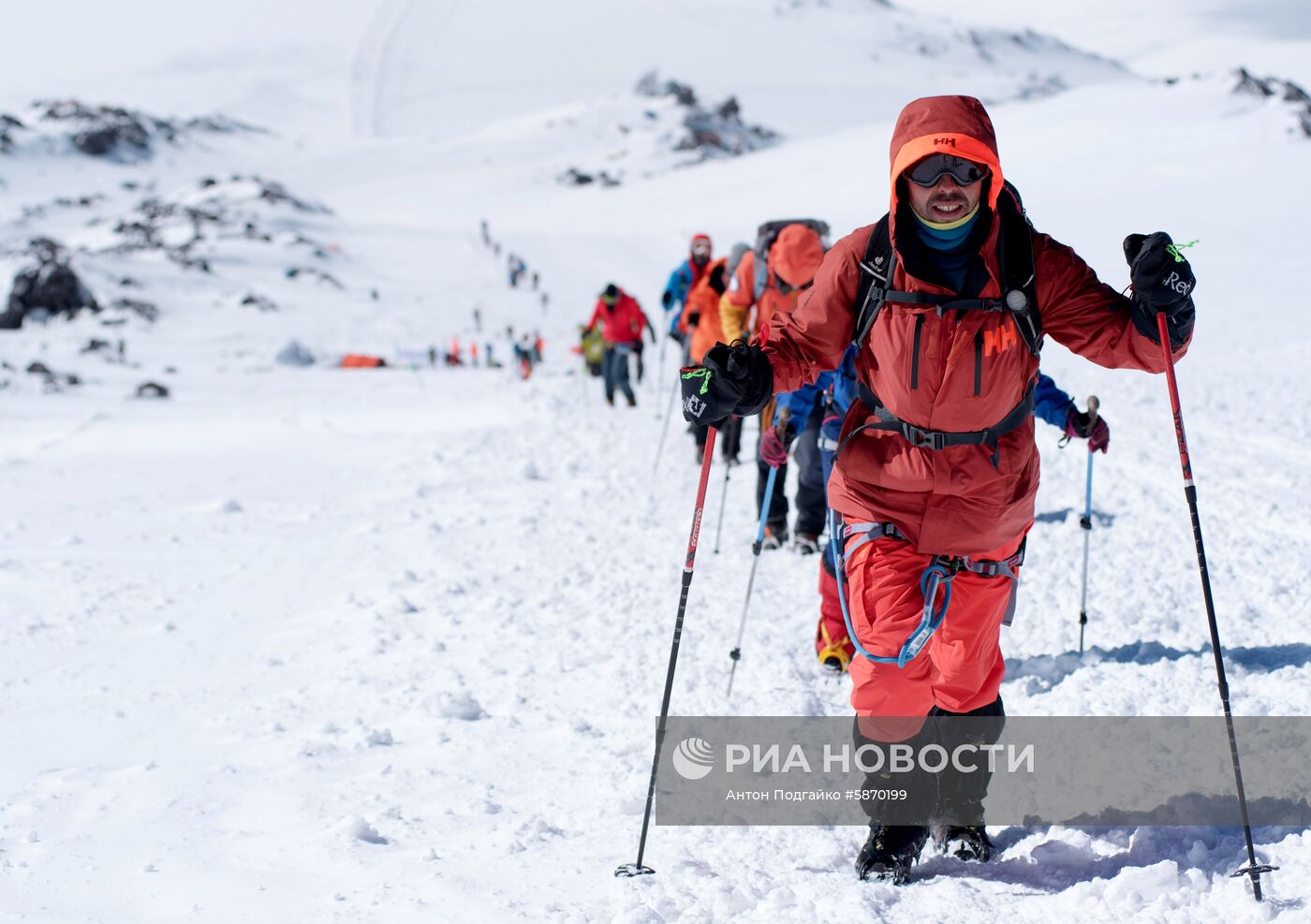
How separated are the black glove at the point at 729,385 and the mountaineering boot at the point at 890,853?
133 cm

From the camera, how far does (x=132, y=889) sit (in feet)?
10.9

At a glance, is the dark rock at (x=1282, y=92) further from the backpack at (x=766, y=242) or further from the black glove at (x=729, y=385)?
the black glove at (x=729, y=385)

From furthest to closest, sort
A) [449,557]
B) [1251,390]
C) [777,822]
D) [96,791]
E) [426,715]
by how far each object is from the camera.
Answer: [1251,390] → [449,557] → [426,715] → [96,791] → [777,822]

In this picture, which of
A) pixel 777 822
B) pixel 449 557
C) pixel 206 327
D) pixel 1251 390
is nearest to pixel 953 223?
pixel 777 822

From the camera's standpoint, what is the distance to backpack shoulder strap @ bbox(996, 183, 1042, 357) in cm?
296

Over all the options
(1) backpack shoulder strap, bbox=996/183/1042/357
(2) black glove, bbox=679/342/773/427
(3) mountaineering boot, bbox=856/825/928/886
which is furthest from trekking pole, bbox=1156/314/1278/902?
(2) black glove, bbox=679/342/773/427

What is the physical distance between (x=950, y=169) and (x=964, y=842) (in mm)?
2007

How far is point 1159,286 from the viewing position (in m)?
2.82

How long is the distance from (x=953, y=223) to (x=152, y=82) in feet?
441

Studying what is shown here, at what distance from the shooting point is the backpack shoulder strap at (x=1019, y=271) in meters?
2.96

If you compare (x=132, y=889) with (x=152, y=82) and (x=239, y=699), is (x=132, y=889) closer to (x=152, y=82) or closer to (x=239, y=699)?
(x=239, y=699)

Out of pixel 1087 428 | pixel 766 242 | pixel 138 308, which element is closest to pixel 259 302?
pixel 138 308

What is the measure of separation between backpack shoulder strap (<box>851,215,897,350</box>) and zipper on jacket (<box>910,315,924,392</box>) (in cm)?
12

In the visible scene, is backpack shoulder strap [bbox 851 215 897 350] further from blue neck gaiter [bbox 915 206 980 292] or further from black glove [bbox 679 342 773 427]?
black glove [bbox 679 342 773 427]
